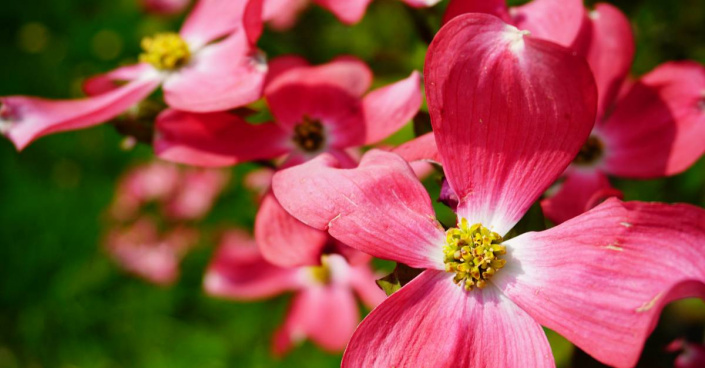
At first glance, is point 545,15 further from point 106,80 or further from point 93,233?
point 93,233

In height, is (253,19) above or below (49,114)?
above

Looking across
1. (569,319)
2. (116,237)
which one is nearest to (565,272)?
(569,319)

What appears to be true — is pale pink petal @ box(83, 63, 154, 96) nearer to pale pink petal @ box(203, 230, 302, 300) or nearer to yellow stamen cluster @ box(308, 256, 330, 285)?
pale pink petal @ box(203, 230, 302, 300)

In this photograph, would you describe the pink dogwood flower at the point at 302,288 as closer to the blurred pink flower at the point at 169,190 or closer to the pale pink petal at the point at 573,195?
the blurred pink flower at the point at 169,190

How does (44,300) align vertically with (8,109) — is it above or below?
below

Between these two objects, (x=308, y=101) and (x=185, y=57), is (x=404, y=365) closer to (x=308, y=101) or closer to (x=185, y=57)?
(x=308, y=101)

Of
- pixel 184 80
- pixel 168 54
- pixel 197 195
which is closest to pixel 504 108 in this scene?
pixel 184 80

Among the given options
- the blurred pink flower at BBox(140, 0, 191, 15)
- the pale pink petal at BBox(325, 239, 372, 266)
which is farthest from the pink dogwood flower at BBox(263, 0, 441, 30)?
the blurred pink flower at BBox(140, 0, 191, 15)
